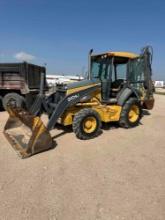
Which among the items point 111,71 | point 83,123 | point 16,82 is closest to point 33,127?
point 83,123

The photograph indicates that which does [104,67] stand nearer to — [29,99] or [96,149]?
[96,149]

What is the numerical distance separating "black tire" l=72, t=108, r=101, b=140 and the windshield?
5.15 feet

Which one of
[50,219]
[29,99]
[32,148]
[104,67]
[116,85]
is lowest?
[50,219]

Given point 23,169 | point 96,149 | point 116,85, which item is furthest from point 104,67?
point 23,169

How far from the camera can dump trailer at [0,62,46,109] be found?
376 inches

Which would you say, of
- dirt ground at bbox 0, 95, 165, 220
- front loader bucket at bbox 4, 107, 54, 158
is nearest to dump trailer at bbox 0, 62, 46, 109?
front loader bucket at bbox 4, 107, 54, 158

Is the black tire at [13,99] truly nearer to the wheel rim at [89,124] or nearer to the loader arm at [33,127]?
the loader arm at [33,127]

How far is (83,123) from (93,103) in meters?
1.01

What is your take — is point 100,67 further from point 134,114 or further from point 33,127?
point 33,127

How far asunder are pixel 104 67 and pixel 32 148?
364 centimetres

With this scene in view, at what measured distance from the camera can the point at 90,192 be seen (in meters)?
3.24

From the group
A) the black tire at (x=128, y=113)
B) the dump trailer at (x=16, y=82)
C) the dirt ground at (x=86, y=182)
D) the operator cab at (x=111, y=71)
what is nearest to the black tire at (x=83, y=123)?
the dirt ground at (x=86, y=182)

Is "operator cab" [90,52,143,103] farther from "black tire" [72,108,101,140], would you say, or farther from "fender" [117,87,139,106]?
"black tire" [72,108,101,140]

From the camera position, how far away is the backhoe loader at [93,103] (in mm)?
5191
